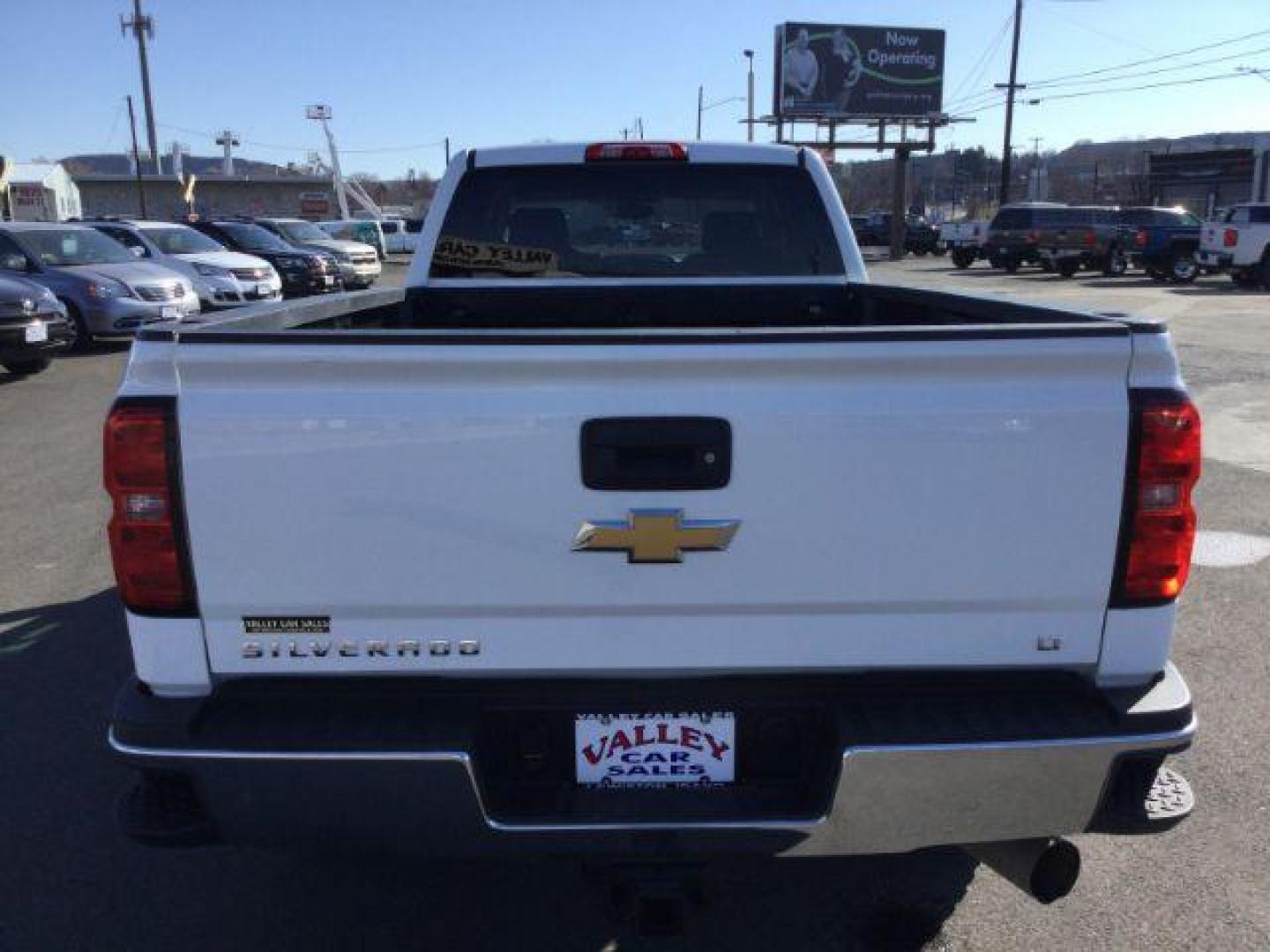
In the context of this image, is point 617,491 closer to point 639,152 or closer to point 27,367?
point 639,152

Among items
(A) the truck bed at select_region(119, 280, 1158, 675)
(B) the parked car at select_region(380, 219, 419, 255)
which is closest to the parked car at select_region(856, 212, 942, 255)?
(B) the parked car at select_region(380, 219, 419, 255)

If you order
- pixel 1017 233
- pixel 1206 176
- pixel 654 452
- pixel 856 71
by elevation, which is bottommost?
pixel 1017 233

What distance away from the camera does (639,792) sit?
7.82ft

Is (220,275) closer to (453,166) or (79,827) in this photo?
(453,166)

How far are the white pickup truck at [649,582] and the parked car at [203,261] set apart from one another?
15.9 m

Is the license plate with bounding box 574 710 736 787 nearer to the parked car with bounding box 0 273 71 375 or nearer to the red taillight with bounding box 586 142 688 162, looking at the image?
the red taillight with bounding box 586 142 688 162

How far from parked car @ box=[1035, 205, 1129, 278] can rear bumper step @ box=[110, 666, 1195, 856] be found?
3120 cm


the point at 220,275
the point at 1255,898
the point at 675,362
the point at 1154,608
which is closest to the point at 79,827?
the point at 675,362

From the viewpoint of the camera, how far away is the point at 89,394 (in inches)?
473

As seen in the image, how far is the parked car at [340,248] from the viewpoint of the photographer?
27156mm

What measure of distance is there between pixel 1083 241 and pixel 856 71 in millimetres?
24415

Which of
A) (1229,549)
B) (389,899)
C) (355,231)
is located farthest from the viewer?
(355,231)

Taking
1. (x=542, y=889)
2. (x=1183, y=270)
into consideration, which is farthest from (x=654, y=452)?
(x=1183, y=270)

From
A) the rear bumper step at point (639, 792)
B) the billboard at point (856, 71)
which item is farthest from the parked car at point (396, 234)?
the rear bumper step at point (639, 792)
